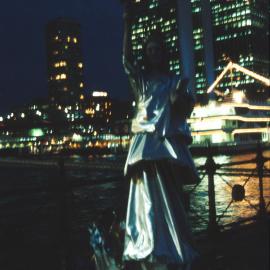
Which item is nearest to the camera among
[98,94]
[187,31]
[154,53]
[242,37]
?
[154,53]

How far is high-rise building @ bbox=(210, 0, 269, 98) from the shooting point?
171 m

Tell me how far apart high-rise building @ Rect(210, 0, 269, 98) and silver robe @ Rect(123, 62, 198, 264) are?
556 ft

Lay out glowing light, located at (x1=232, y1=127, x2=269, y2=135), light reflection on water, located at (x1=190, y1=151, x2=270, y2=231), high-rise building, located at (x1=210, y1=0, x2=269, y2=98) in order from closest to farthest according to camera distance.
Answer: light reflection on water, located at (x1=190, y1=151, x2=270, y2=231) → glowing light, located at (x1=232, y1=127, x2=269, y2=135) → high-rise building, located at (x1=210, y1=0, x2=269, y2=98)

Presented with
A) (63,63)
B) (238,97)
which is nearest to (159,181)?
(238,97)

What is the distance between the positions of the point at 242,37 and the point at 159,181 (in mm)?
178309

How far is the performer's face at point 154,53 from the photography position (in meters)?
3.75

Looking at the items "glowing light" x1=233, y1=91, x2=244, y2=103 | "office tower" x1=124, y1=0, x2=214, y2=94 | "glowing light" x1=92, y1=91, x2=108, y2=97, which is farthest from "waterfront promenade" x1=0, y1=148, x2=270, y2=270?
"glowing light" x1=92, y1=91, x2=108, y2=97

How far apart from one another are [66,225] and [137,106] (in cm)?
207

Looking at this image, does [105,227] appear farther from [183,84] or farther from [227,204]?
[227,204]

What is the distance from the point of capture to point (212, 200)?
632 centimetres

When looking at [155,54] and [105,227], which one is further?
[105,227]

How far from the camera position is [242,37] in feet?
566

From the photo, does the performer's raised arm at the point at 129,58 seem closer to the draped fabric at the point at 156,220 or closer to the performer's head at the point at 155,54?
the performer's head at the point at 155,54

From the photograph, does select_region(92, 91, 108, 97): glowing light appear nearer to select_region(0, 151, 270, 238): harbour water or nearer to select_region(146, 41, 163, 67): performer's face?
select_region(0, 151, 270, 238): harbour water
